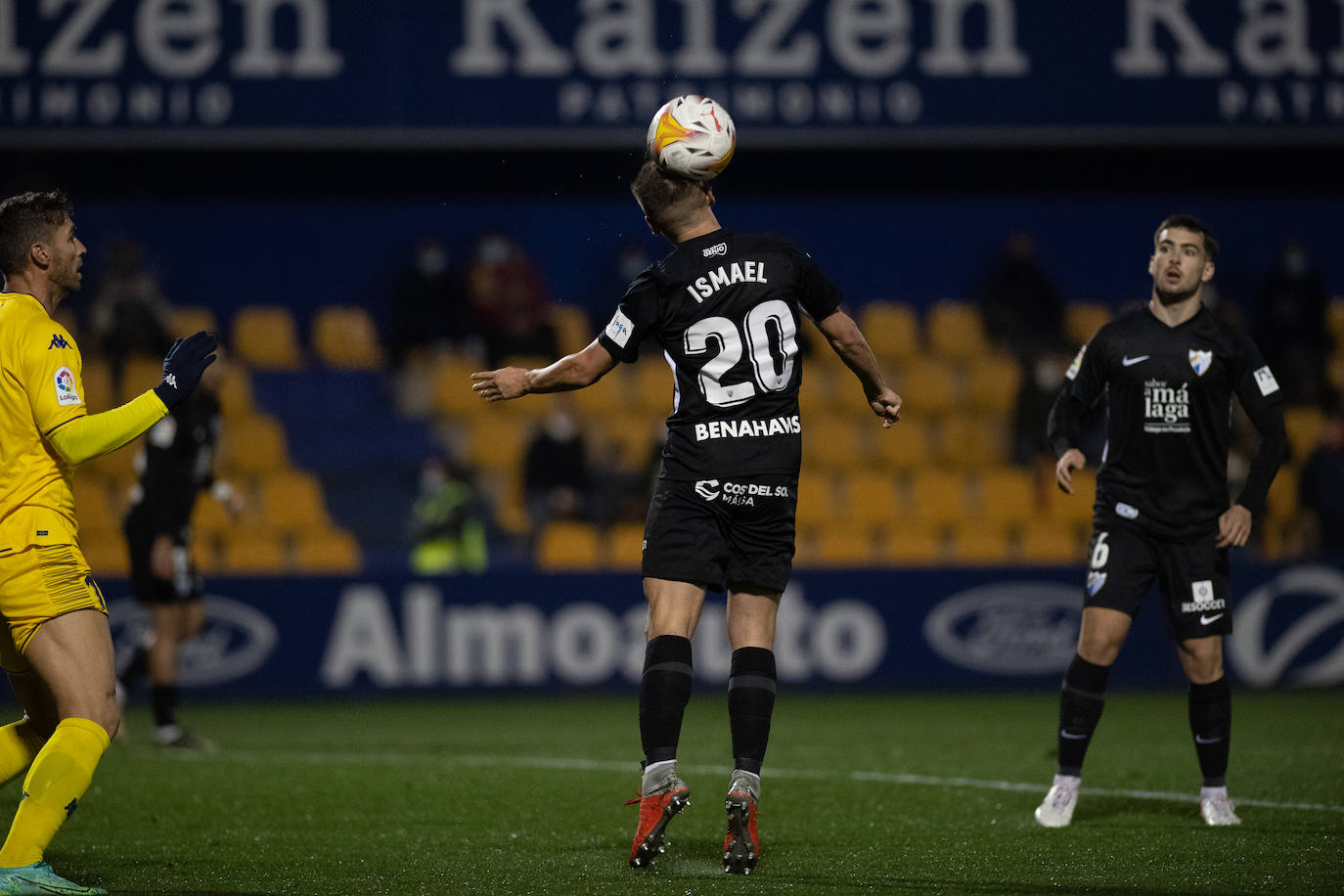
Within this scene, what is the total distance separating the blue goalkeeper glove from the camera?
4.37 metres

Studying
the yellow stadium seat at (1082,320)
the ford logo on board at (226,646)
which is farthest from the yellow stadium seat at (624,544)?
the yellow stadium seat at (1082,320)

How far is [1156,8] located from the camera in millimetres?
12453

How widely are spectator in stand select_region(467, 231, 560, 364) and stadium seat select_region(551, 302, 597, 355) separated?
7.1 inches

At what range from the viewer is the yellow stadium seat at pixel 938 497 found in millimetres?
13305

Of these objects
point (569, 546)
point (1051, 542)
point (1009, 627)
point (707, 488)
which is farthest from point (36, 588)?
point (1051, 542)

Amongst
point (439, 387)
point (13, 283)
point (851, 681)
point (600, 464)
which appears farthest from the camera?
point (439, 387)

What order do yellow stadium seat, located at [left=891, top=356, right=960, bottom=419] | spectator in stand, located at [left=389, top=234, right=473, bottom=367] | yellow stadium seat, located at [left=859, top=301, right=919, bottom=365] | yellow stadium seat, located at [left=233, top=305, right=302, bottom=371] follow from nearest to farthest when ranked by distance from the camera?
spectator in stand, located at [left=389, top=234, right=473, bottom=367], yellow stadium seat, located at [left=891, top=356, right=960, bottom=419], yellow stadium seat, located at [left=233, top=305, right=302, bottom=371], yellow stadium seat, located at [left=859, top=301, right=919, bottom=365]

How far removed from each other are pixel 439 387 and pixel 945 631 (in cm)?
560

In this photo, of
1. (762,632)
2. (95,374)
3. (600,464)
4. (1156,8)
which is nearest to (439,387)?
(600,464)

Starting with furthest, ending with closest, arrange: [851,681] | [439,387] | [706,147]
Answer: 1. [439,387]
2. [851,681]
3. [706,147]

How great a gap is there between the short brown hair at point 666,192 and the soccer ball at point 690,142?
0.09 ft

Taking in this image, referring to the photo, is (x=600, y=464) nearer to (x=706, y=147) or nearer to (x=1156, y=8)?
(x=1156, y=8)

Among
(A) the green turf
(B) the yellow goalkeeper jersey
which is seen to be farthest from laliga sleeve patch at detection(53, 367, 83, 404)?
(A) the green turf

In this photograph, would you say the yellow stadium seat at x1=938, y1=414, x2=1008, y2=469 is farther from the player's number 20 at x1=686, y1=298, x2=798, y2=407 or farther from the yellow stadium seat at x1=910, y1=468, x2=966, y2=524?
the player's number 20 at x1=686, y1=298, x2=798, y2=407
